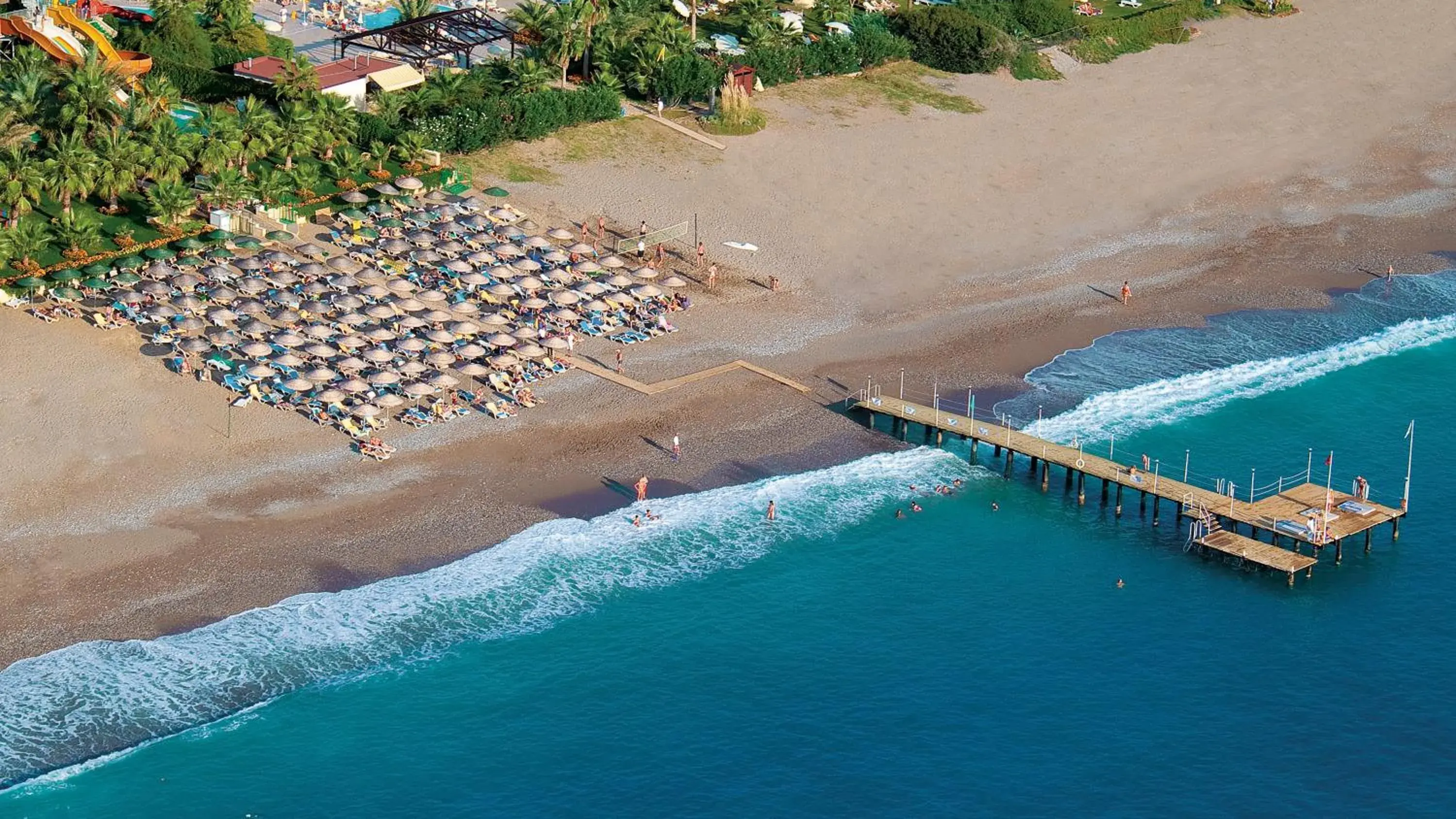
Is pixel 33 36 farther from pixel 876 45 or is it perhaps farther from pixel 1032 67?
pixel 1032 67

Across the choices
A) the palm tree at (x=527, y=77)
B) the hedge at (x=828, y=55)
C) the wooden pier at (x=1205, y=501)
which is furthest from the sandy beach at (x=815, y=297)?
the palm tree at (x=527, y=77)

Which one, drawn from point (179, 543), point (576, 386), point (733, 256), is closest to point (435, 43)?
point (733, 256)

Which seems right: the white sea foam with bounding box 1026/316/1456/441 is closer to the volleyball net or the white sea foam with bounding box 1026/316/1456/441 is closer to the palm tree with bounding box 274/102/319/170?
the volleyball net

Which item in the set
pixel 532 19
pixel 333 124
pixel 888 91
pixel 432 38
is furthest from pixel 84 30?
pixel 888 91

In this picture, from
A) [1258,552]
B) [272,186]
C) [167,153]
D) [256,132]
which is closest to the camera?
[1258,552]

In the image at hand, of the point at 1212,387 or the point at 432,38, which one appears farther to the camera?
the point at 432,38

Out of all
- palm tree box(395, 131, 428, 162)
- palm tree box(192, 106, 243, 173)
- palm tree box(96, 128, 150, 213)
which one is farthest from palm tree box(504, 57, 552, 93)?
palm tree box(96, 128, 150, 213)

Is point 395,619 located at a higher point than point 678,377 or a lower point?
lower

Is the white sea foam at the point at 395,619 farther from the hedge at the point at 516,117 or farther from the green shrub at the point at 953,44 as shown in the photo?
the green shrub at the point at 953,44
